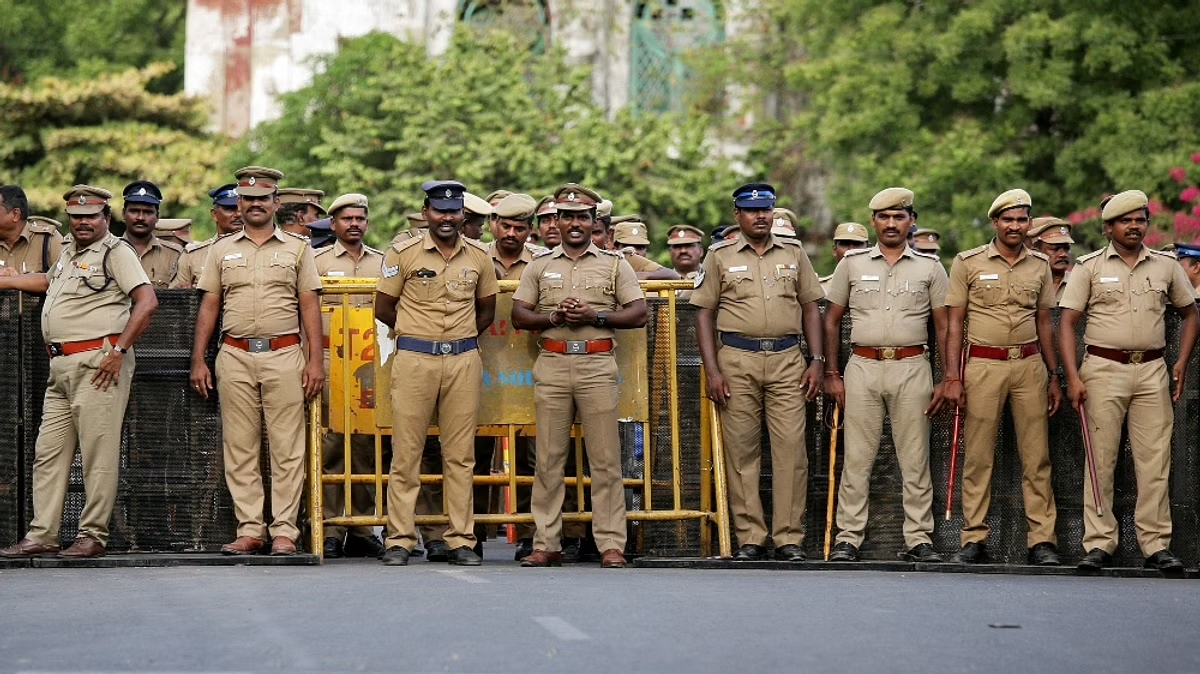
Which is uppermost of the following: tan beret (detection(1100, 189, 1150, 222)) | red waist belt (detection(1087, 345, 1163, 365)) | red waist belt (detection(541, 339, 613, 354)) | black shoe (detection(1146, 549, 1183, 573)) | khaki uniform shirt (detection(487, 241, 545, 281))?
tan beret (detection(1100, 189, 1150, 222))

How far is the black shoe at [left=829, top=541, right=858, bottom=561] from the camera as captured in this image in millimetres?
13070

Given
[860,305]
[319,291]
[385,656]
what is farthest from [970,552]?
[385,656]

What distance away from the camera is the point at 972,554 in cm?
1310

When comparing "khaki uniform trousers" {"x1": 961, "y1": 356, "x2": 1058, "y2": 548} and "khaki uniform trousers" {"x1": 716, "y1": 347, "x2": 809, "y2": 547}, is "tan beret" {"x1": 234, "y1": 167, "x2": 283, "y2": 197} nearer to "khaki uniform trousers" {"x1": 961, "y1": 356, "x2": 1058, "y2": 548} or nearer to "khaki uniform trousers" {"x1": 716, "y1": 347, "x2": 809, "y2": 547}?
"khaki uniform trousers" {"x1": 716, "y1": 347, "x2": 809, "y2": 547}

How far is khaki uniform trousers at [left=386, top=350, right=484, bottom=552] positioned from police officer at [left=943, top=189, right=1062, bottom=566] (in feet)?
9.42

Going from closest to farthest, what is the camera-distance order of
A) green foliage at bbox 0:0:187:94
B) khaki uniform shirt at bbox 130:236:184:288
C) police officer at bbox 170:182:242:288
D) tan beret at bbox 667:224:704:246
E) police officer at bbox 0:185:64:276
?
police officer at bbox 0:185:64:276 → police officer at bbox 170:182:242:288 → khaki uniform shirt at bbox 130:236:184:288 → tan beret at bbox 667:224:704:246 → green foliage at bbox 0:0:187:94

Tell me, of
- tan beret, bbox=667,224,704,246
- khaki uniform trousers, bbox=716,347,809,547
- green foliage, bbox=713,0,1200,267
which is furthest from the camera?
Result: green foliage, bbox=713,0,1200,267

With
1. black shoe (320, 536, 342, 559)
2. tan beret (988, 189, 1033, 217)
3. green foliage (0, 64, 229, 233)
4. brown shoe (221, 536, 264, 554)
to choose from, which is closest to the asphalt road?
brown shoe (221, 536, 264, 554)

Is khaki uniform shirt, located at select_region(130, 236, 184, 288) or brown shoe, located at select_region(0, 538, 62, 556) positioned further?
khaki uniform shirt, located at select_region(130, 236, 184, 288)

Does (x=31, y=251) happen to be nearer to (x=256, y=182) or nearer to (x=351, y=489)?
(x=256, y=182)

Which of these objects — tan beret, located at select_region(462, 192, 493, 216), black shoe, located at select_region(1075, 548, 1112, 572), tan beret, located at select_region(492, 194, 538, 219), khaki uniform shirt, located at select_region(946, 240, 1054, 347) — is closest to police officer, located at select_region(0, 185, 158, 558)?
tan beret, located at select_region(462, 192, 493, 216)

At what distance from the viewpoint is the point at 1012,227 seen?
13164 millimetres

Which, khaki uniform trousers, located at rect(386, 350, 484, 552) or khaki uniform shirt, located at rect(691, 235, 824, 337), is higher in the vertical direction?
khaki uniform shirt, located at rect(691, 235, 824, 337)

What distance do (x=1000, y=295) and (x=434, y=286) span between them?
3381 millimetres
